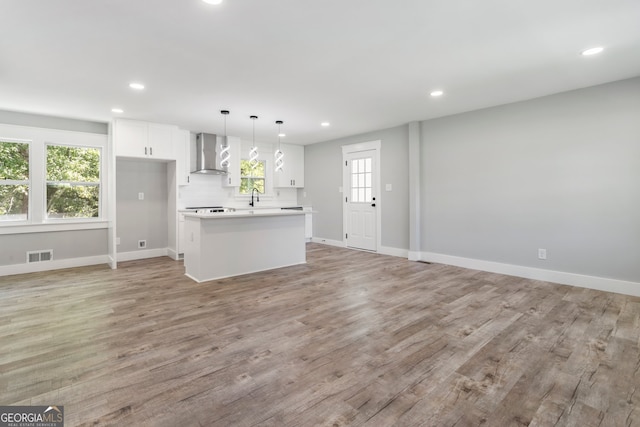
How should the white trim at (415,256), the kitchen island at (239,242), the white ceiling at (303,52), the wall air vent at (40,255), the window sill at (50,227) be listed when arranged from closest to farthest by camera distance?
the white ceiling at (303,52)
the kitchen island at (239,242)
the window sill at (50,227)
the wall air vent at (40,255)
the white trim at (415,256)

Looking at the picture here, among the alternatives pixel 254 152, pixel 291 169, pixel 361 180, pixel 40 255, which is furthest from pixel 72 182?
pixel 361 180

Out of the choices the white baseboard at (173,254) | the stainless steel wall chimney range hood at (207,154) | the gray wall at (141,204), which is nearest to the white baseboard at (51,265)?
the gray wall at (141,204)

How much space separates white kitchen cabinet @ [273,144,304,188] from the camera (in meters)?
7.62

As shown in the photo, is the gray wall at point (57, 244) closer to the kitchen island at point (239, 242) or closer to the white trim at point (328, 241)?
the kitchen island at point (239, 242)

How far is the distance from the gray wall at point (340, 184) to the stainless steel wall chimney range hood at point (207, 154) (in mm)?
2315

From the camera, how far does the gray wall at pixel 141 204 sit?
5.62m

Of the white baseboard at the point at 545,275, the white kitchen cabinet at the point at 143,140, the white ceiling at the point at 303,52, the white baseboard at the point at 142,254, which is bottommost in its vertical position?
the white baseboard at the point at 545,275

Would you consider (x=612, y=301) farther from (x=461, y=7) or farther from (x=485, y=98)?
(x=461, y=7)

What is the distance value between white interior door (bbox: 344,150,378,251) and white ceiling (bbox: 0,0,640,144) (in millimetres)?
2023

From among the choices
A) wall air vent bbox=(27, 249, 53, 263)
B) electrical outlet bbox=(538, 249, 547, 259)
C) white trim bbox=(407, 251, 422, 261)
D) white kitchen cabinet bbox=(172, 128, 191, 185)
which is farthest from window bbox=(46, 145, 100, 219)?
electrical outlet bbox=(538, 249, 547, 259)

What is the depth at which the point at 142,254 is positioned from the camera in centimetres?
587

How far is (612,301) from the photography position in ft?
11.1

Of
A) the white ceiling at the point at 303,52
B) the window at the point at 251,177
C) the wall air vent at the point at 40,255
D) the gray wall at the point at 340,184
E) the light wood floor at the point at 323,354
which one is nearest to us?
the light wood floor at the point at 323,354

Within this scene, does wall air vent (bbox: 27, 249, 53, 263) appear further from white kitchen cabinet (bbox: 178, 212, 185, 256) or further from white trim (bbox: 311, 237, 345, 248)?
white trim (bbox: 311, 237, 345, 248)
